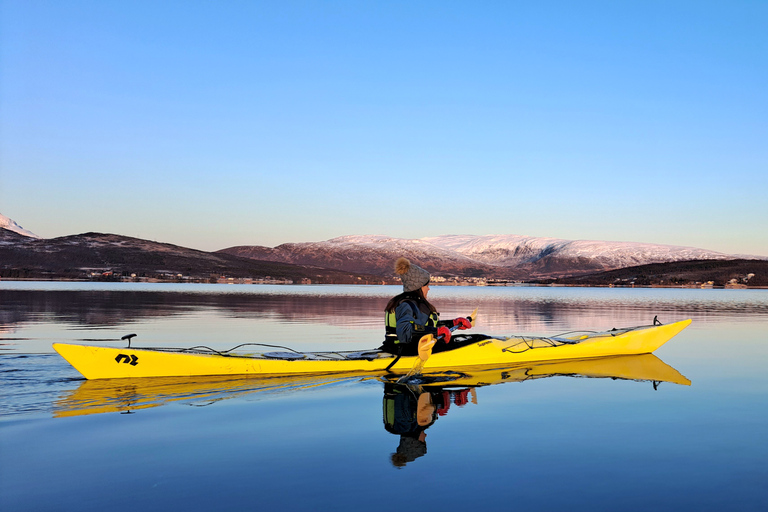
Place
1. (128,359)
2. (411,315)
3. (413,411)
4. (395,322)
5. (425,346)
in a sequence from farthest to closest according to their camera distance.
Result: 1. (395,322)
2. (425,346)
3. (411,315)
4. (128,359)
5. (413,411)

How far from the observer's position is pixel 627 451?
6320mm

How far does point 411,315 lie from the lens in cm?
1021

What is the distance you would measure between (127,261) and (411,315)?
168m

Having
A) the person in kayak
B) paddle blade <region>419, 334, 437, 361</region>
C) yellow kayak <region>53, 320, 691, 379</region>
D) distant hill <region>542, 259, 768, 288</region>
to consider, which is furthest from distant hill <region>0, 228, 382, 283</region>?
paddle blade <region>419, 334, 437, 361</region>

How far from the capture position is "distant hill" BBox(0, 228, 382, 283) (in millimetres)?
146000

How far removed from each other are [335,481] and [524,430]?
2.99 metres

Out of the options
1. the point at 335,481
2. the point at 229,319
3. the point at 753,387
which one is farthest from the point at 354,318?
the point at 335,481

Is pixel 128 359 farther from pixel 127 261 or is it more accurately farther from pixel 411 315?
pixel 127 261

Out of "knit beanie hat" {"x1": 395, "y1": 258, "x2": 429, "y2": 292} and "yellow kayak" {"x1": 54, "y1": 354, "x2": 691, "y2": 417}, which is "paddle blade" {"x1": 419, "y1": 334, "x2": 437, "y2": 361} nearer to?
"yellow kayak" {"x1": 54, "y1": 354, "x2": 691, "y2": 417}

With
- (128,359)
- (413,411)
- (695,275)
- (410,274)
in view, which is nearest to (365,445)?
(413,411)

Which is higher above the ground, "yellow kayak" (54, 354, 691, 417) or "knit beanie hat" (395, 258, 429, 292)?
"knit beanie hat" (395, 258, 429, 292)

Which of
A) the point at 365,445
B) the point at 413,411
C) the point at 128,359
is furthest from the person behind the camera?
the point at 128,359

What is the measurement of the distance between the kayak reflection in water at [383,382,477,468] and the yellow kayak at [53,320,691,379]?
1026mm

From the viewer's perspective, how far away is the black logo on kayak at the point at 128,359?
976 centimetres
